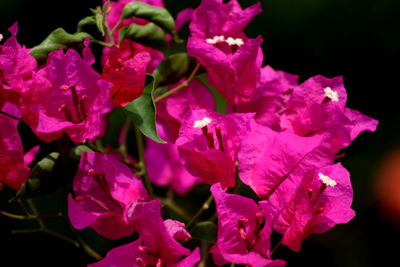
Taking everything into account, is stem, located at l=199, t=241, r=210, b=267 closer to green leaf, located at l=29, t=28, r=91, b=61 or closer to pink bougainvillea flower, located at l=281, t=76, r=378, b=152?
pink bougainvillea flower, located at l=281, t=76, r=378, b=152

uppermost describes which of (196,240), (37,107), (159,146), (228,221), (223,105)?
(37,107)

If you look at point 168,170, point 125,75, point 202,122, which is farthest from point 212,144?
point 168,170

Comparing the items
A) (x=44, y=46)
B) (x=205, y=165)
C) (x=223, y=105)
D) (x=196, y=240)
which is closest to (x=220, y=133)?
(x=205, y=165)

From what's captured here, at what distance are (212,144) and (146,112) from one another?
0.34 feet

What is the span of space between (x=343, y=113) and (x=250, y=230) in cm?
23

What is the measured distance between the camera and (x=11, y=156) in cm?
89

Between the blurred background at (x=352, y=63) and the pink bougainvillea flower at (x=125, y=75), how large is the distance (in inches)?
38.0

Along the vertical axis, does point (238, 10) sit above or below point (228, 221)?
above

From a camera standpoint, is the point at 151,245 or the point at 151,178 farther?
the point at 151,178

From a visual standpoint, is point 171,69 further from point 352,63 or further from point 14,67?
point 352,63

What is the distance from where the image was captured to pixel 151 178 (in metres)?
1.45

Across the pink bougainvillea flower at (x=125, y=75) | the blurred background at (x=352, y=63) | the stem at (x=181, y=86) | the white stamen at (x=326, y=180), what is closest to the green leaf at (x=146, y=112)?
the pink bougainvillea flower at (x=125, y=75)

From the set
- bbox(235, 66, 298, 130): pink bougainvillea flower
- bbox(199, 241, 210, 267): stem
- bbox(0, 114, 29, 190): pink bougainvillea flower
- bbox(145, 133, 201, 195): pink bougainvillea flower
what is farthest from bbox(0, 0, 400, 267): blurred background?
bbox(0, 114, 29, 190): pink bougainvillea flower

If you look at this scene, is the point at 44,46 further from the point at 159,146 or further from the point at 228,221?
the point at 159,146
